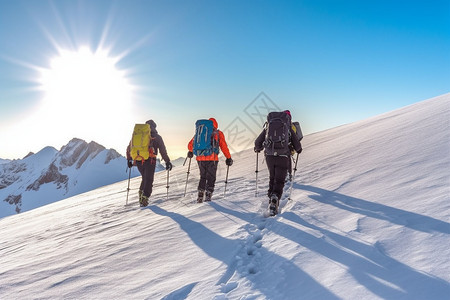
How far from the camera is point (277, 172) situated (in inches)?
229

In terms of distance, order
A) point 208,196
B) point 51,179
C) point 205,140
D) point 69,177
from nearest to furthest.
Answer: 1. point 208,196
2. point 205,140
3. point 69,177
4. point 51,179

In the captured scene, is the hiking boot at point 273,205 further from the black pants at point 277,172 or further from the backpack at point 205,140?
the backpack at point 205,140

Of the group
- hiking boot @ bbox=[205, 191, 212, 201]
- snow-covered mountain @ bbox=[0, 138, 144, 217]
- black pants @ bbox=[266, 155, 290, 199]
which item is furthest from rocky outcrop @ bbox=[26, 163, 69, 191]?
black pants @ bbox=[266, 155, 290, 199]

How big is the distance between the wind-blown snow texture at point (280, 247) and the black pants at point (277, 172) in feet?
1.46

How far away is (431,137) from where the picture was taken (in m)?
6.91

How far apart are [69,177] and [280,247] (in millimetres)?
174890

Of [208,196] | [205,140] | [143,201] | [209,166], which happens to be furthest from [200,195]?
[143,201]

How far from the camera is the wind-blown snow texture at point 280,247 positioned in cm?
258

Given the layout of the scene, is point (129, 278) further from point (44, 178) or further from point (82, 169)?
point (44, 178)

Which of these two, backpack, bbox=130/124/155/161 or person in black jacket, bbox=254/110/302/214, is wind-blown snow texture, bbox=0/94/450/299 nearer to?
person in black jacket, bbox=254/110/302/214

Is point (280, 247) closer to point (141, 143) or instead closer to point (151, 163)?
point (151, 163)

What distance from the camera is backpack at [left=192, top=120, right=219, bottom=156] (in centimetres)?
740

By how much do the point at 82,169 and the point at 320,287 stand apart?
6698 inches

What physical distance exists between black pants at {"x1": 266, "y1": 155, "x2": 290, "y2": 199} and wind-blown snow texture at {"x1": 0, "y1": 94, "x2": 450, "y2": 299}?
444mm
